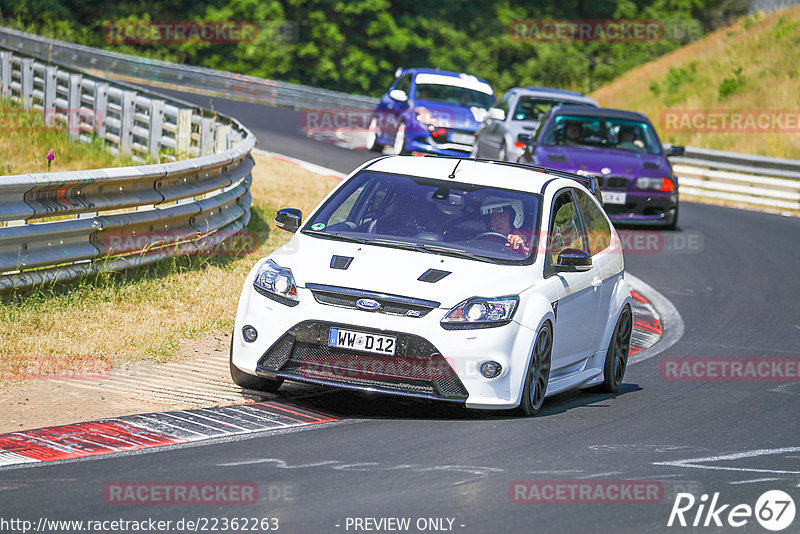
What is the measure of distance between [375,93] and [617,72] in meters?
13.5

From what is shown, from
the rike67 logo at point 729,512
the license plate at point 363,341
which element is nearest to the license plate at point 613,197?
the license plate at point 363,341

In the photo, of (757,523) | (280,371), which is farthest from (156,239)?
(757,523)

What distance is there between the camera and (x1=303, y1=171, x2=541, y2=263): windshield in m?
8.23

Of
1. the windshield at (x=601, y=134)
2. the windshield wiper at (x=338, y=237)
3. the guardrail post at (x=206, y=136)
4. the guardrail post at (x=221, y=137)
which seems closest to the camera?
the windshield wiper at (x=338, y=237)

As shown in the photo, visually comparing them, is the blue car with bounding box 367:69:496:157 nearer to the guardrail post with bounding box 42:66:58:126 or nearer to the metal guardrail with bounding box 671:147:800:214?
the metal guardrail with bounding box 671:147:800:214

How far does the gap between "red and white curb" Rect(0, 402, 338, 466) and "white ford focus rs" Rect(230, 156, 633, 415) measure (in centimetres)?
25

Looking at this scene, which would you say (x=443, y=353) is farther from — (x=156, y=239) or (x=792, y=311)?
(x=792, y=311)

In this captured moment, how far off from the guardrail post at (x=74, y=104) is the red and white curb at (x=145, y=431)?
553 inches

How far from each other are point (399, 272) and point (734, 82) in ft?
108

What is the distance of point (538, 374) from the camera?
25.7 feet

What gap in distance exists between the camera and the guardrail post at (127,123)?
64.3ft

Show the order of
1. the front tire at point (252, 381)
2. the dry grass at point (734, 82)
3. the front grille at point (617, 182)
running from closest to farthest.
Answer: the front tire at point (252, 381)
the front grille at point (617, 182)
the dry grass at point (734, 82)

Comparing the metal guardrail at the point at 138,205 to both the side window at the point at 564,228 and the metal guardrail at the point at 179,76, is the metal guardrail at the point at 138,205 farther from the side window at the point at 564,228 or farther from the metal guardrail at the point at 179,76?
the metal guardrail at the point at 179,76

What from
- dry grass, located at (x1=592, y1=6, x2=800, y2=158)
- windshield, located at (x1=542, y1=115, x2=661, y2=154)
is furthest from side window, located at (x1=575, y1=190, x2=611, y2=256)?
dry grass, located at (x1=592, y1=6, x2=800, y2=158)
